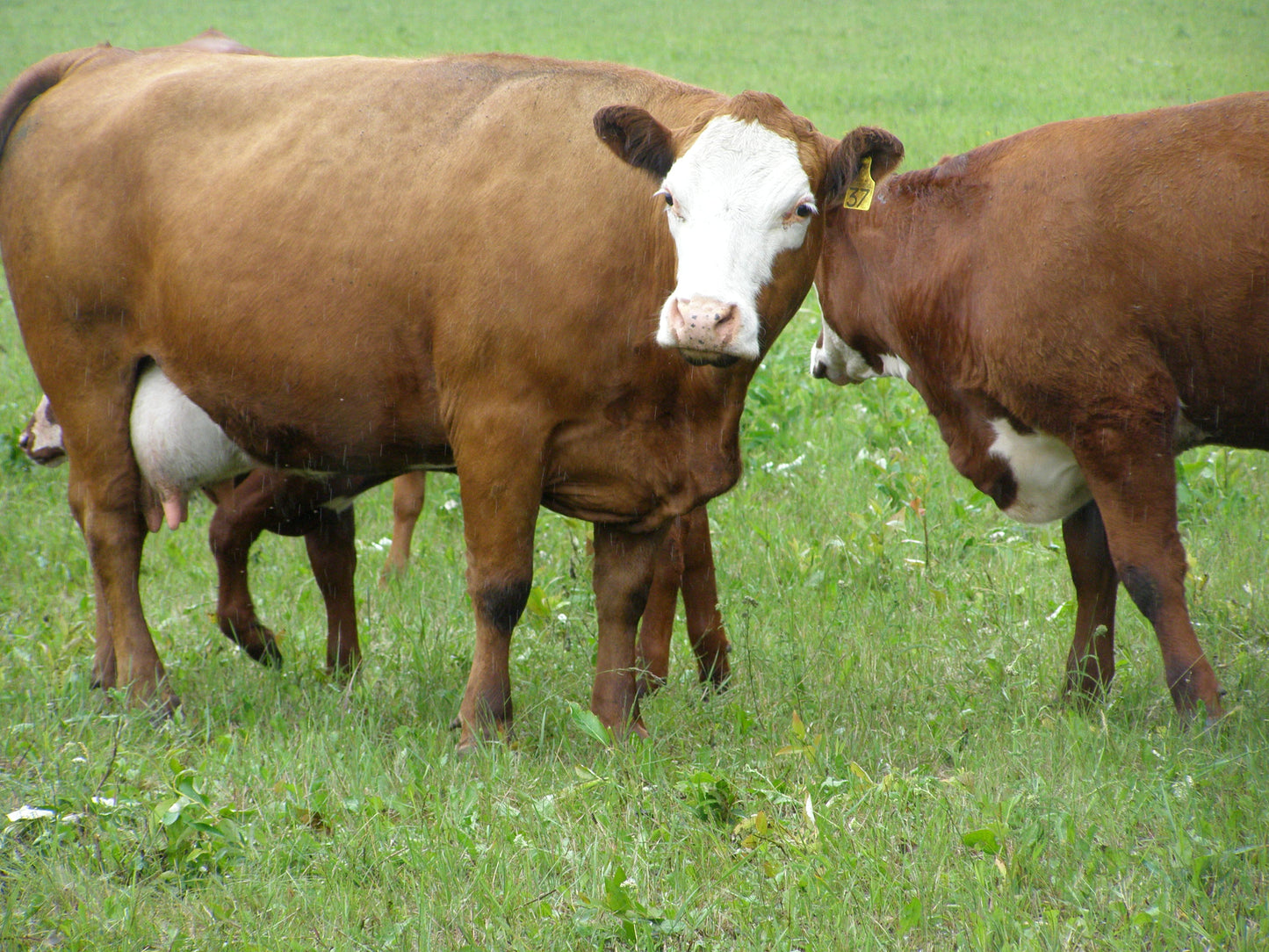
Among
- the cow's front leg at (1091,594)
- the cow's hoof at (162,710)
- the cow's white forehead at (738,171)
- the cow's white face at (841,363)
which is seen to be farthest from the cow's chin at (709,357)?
the cow's hoof at (162,710)

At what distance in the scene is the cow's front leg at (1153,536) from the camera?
388 cm

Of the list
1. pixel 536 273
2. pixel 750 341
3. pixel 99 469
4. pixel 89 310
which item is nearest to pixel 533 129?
pixel 536 273

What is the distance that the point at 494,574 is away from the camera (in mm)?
4102

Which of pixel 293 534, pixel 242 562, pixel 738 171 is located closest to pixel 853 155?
pixel 738 171

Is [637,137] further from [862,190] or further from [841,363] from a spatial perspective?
[841,363]

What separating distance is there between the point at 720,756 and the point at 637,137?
77.8 inches

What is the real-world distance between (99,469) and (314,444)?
1.05 m

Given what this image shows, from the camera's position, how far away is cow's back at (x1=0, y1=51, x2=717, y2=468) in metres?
3.90

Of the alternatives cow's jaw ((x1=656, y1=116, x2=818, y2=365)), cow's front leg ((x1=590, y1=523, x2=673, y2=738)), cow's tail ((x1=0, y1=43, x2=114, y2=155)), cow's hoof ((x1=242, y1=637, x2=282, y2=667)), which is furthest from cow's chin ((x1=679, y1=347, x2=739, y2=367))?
cow's tail ((x1=0, y1=43, x2=114, y2=155))

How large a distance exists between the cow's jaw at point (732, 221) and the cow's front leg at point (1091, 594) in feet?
5.38

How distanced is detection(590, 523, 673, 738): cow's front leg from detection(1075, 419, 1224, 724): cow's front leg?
147cm

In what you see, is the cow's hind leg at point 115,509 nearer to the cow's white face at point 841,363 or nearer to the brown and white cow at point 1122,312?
the cow's white face at point 841,363

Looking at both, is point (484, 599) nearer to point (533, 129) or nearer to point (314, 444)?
point (314, 444)

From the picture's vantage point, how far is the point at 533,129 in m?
4.02
